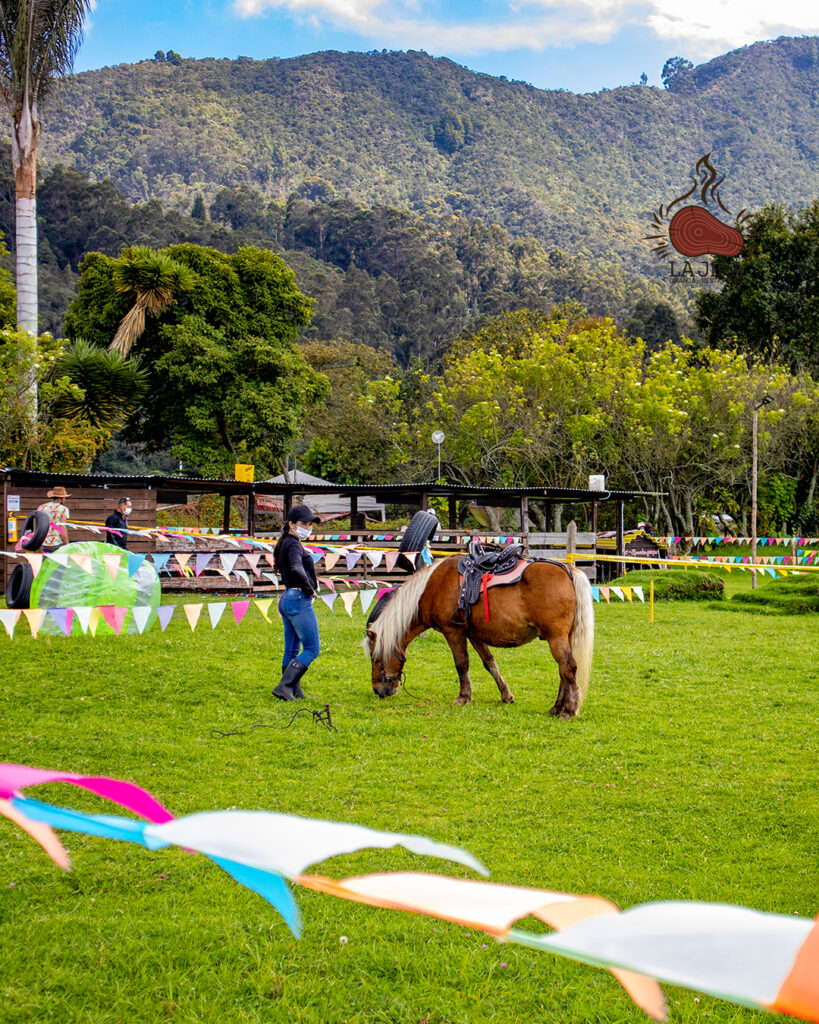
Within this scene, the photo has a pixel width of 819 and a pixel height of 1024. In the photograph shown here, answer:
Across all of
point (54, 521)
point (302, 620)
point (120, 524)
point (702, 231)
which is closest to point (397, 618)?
point (302, 620)

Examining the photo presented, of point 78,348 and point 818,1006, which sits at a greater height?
point 78,348

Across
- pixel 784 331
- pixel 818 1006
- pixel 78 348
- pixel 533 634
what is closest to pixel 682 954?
pixel 818 1006

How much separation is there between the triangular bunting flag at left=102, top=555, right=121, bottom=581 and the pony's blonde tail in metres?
5.54

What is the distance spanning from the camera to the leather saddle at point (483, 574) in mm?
8156

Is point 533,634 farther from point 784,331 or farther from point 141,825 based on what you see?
point 784,331

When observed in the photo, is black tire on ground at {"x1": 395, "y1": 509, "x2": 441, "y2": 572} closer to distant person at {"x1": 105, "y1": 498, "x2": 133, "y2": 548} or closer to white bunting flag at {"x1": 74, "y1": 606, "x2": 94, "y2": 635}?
white bunting flag at {"x1": 74, "y1": 606, "x2": 94, "y2": 635}

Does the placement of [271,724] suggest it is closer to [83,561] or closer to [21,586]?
[83,561]

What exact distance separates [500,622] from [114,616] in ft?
15.2

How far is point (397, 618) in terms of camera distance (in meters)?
8.40

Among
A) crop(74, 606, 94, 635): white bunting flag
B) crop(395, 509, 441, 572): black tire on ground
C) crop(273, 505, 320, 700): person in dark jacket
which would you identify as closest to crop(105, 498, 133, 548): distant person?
crop(395, 509, 441, 572): black tire on ground

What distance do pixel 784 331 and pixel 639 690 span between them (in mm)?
36591

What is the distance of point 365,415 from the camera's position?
38.7 m

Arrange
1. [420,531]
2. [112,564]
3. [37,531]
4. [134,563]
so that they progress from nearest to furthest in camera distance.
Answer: [112,564] < [134,563] < [37,531] < [420,531]

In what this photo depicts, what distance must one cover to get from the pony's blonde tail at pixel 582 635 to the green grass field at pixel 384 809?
1.54 feet
